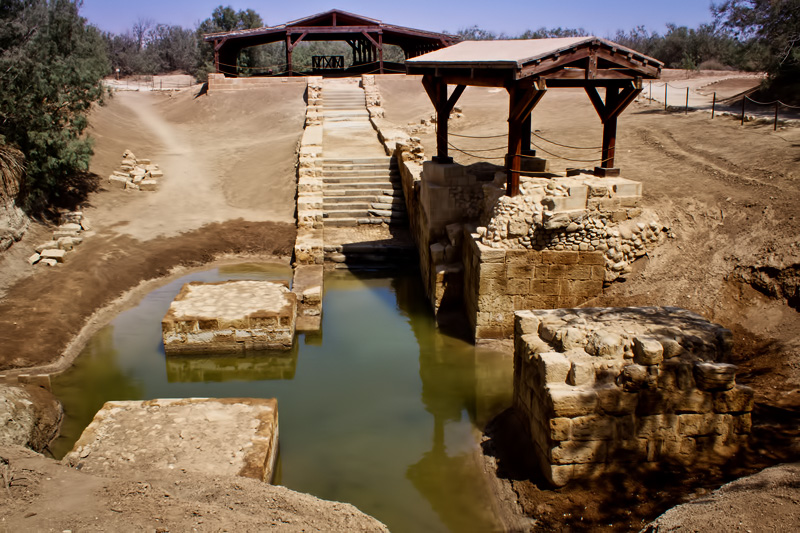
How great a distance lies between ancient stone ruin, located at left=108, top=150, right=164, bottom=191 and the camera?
53.4ft

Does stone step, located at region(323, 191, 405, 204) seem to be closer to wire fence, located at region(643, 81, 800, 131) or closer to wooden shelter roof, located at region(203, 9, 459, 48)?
wire fence, located at region(643, 81, 800, 131)

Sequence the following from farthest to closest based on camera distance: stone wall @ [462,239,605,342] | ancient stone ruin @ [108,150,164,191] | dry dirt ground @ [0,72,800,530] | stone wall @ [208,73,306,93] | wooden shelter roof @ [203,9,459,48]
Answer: wooden shelter roof @ [203,9,459,48] → stone wall @ [208,73,306,93] → ancient stone ruin @ [108,150,164,191] → stone wall @ [462,239,605,342] → dry dirt ground @ [0,72,800,530]

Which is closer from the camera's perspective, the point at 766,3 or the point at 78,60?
the point at 78,60

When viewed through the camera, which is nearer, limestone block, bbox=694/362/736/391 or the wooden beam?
limestone block, bbox=694/362/736/391

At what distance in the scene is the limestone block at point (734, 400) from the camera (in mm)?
5648

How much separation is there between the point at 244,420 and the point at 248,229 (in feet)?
28.0

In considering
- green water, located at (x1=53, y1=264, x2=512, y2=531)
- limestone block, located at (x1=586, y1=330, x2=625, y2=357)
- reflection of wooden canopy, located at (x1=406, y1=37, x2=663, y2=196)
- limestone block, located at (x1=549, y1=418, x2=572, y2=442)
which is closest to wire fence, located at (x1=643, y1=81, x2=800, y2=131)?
reflection of wooden canopy, located at (x1=406, y1=37, x2=663, y2=196)

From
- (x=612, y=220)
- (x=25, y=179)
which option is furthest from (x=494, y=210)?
(x=25, y=179)

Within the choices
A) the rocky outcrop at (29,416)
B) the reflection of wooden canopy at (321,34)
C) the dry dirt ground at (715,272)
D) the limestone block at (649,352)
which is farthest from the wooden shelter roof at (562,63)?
the reflection of wooden canopy at (321,34)

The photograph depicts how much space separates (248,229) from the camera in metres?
14.3

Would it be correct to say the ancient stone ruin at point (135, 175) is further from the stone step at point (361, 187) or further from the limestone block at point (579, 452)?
the limestone block at point (579, 452)

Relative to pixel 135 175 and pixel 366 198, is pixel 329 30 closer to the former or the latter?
pixel 135 175

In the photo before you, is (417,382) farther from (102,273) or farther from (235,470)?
(102,273)

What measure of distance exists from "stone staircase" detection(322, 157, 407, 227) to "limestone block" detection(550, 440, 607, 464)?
9527 mm
